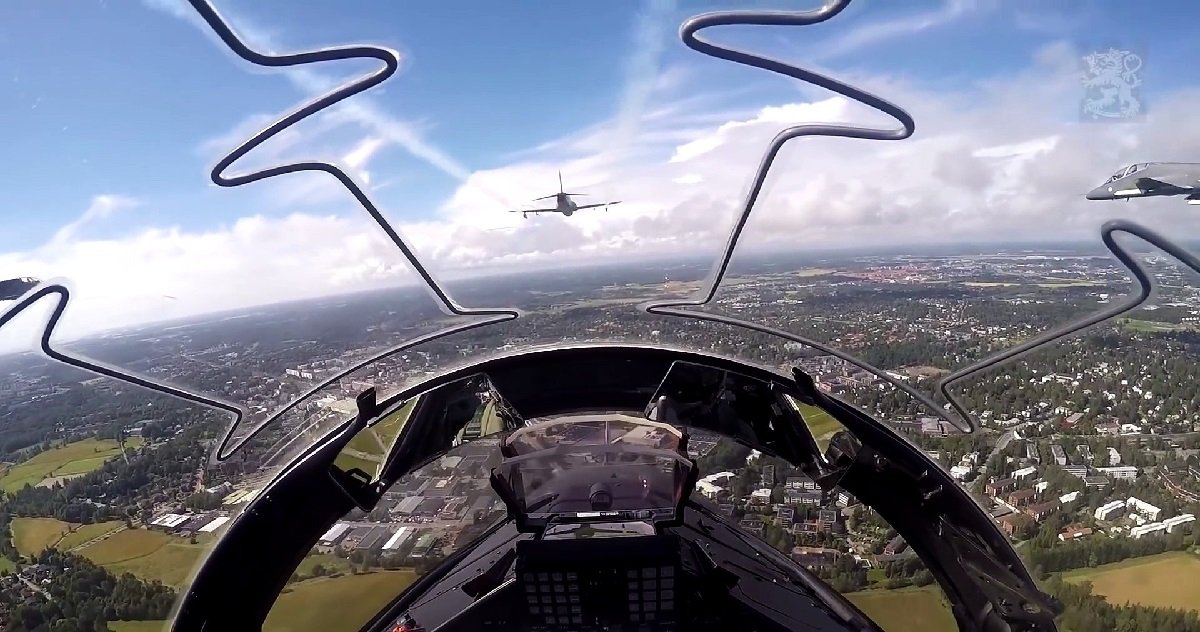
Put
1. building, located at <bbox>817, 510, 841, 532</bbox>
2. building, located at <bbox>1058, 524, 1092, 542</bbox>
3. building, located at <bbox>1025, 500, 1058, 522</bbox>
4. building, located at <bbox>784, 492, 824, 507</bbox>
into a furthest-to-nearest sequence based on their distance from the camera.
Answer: building, located at <bbox>1058, 524, 1092, 542</bbox>
building, located at <bbox>1025, 500, 1058, 522</bbox>
building, located at <bbox>817, 510, 841, 532</bbox>
building, located at <bbox>784, 492, 824, 507</bbox>

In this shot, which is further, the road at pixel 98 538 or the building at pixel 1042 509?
the building at pixel 1042 509

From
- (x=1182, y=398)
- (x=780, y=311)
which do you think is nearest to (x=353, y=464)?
(x=780, y=311)

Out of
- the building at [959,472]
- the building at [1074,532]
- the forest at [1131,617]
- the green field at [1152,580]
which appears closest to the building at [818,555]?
the building at [959,472]

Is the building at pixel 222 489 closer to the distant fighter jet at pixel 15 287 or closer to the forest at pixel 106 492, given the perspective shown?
the distant fighter jet at pixel 15 287

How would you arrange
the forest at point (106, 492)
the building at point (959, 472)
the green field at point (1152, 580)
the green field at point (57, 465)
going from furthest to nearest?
the green field at point (1152, 580) → the green field at point (57, 465) → the forest at point (106, 492) → the building at point (959, 472)

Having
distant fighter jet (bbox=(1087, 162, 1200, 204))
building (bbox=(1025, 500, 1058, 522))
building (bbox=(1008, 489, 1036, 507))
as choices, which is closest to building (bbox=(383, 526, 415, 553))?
distant fighter jet (bbox=(1087, 162, 1200, 204))

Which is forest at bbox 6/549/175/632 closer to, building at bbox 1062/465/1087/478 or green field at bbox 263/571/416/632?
green field at bbox 263/571/416/632
